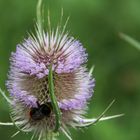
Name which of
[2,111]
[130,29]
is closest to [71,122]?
[2,111]

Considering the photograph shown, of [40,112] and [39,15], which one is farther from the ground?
[39,15]

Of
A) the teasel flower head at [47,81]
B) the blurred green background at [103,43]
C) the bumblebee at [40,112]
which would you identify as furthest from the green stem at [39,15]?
the blurred green background at [103,43]

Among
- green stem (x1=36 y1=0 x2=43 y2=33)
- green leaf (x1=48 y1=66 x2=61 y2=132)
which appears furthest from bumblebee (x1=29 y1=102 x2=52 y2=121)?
green stem (x1=36 y1=0 x2=43 y2=33)

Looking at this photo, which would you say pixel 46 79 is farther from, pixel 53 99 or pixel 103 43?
pixel 103 43

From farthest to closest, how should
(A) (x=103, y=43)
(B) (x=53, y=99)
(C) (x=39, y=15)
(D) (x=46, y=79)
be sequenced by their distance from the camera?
(A) (x=103, y=43)
(D) (x=46, y=79)
(C) (x=39, y=15)
(B) (x=53, y=99)

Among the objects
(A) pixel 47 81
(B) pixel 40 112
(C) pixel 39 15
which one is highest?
(C) pixel 39 15

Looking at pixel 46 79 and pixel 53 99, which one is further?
pixel 46 79

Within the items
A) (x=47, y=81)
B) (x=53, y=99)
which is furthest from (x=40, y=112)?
(x=53, y=99)

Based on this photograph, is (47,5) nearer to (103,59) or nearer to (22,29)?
(22,29)
